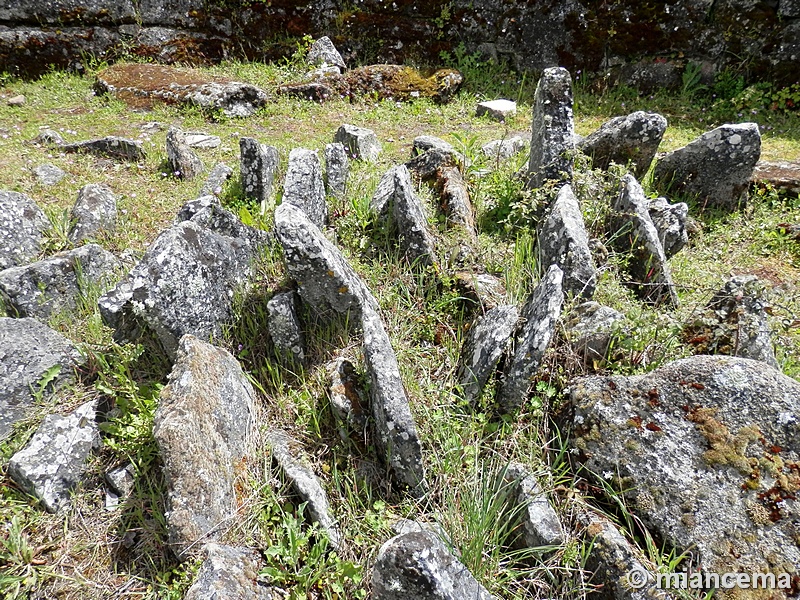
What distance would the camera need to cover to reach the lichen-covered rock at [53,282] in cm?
386

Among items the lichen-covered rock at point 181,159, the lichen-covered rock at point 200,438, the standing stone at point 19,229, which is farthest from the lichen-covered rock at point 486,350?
the lichen-covered rock at point 181,159

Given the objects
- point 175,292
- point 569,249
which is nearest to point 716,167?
point 569,249

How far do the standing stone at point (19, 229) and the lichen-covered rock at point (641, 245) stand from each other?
16.4ft

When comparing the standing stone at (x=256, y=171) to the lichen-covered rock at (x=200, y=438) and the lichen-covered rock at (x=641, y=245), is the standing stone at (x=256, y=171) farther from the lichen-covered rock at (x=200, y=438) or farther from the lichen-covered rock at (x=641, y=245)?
the lichen-covered rock at (x=641, y=245)

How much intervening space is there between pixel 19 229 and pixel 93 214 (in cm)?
61

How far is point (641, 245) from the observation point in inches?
176

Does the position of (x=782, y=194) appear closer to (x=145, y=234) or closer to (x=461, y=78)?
(x=461, y=78)

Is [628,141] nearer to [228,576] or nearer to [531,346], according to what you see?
[531,346]

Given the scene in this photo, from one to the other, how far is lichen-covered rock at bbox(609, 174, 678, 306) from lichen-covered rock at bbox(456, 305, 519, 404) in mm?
1299

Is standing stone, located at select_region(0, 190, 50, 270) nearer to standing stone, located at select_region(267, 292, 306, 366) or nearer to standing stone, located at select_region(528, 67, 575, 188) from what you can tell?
standing stone, located at select_region(267, 292, 306, 366)

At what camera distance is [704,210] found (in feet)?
19.6

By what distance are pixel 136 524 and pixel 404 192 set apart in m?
3.01

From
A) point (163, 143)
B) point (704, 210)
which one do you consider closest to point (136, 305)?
point (163, 143)

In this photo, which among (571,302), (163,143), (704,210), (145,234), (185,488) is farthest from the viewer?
(163,143)
